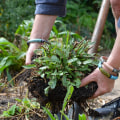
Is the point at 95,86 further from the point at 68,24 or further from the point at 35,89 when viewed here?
the point at 68,24

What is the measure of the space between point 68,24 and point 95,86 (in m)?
3.40

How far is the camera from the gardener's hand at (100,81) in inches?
54.6

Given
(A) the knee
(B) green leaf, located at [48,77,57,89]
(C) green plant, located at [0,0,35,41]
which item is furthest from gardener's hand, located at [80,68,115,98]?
(C) green plant, located at [0,0,35,41]

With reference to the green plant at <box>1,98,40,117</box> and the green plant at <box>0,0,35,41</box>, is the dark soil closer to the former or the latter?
the green plant at <box>1,98,40,117</box>

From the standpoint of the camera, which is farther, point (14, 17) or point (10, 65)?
point (14, 17)

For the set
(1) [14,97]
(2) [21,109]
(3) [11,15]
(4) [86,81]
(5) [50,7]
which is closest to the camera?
(4) [86,81]

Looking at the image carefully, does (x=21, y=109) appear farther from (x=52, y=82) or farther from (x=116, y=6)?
(x=116, y=6)

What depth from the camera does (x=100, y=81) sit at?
1.40 meters

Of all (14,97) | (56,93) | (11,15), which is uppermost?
(11,15)

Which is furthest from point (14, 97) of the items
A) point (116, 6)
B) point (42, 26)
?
point (116, 6)

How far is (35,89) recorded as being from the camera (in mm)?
1504

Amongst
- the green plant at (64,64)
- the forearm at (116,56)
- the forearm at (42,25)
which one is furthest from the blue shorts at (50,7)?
the forearm at (116,56)

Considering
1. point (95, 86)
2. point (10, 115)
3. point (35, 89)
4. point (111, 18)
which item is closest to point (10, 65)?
point (10, 115)

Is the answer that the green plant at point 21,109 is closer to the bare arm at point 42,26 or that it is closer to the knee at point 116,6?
the bare arm at point 42,26
